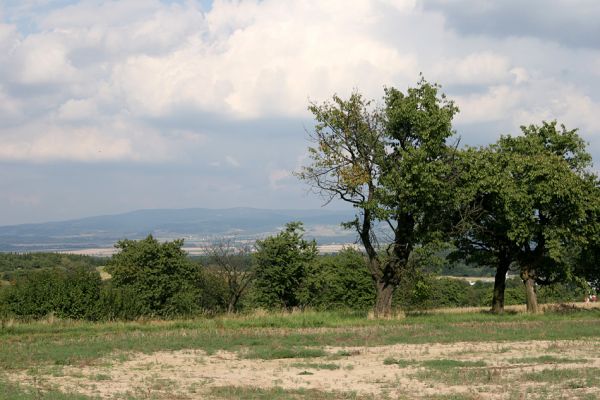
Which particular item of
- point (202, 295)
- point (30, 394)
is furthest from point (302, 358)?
point (202, 295)

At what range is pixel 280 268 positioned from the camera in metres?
63.1

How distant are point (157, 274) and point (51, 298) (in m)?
31.3

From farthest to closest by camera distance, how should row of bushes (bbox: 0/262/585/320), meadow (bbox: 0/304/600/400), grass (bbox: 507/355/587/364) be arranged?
row of bushes (bbox: 0/262/585/320) → grass (bbox: 507/355/587/364) → meadow (bbox: 0/304/600/400)

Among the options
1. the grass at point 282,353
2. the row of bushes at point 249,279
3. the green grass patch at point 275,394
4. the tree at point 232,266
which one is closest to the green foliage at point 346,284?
the row of bushes at point 249,279

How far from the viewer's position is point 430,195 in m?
31.0

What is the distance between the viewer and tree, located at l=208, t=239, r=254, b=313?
7069 cm

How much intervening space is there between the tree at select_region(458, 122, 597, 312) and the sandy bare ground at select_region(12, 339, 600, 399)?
40.9 ft

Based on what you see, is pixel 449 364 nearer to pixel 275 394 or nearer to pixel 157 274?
pixel 275 394

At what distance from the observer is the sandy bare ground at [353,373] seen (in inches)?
592

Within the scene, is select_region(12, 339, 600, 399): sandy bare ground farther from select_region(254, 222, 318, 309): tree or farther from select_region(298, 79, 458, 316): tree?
select_region(254, 222, 318, 309): tree

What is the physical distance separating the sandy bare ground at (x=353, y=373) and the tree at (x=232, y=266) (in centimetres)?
4857

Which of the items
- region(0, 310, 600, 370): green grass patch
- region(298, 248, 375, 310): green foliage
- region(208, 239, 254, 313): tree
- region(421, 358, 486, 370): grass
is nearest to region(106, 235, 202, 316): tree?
region(208, 239, 254, 313): tree

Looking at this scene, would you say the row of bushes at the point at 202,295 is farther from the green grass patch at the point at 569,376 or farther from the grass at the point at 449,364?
the green grass patch at the point at 569,376

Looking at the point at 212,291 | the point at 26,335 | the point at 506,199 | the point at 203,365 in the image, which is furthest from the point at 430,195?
the point at 212,291
